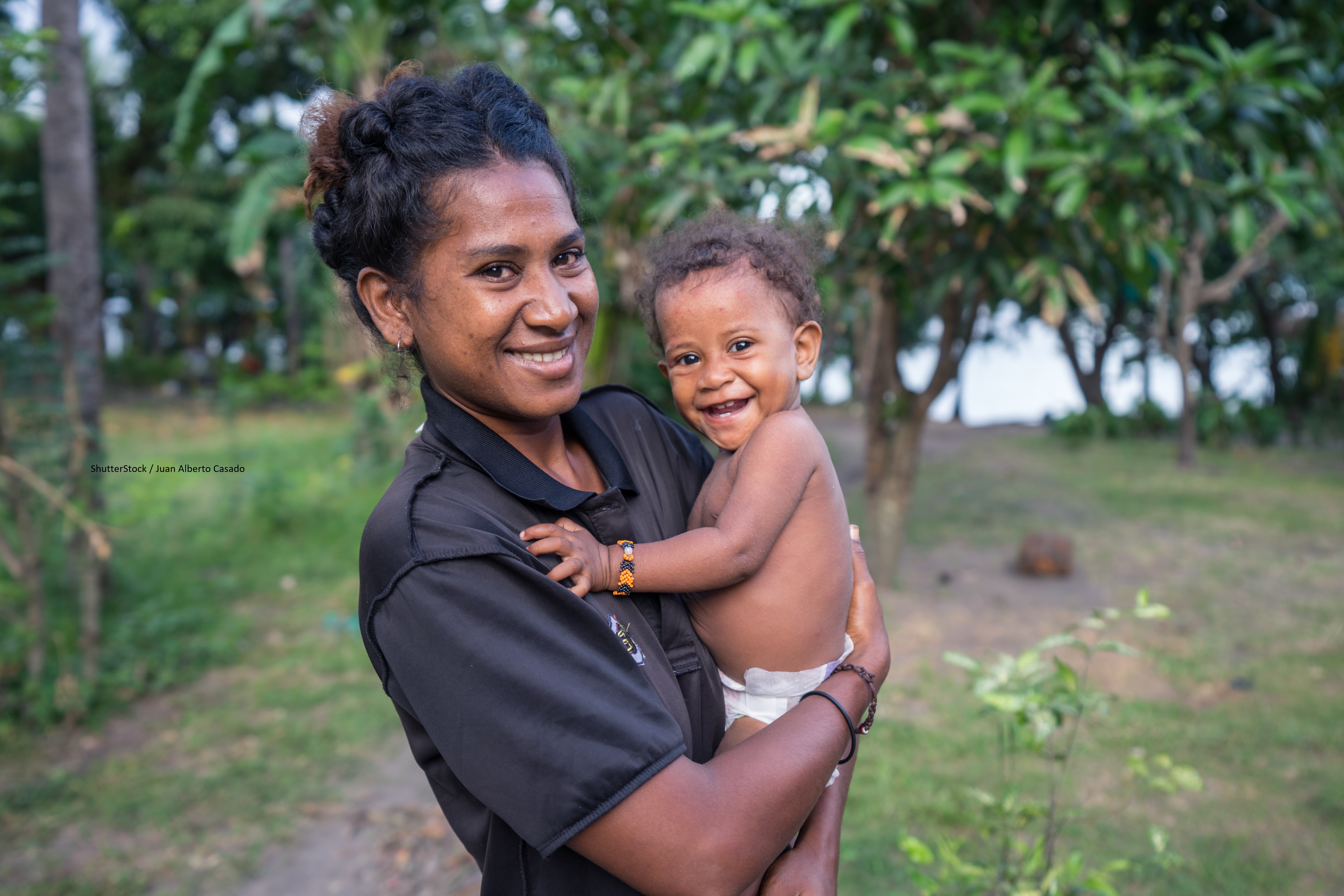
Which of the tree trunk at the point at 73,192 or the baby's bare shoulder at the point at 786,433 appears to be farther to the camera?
the tree trunk at the point at 73,192

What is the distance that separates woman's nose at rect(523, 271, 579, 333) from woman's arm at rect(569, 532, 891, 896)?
648mm

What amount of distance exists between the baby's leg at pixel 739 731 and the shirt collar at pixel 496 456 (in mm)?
480

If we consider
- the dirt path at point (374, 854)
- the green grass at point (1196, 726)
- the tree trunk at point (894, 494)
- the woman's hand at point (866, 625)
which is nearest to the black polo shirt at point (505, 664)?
the woman's hand at point (866, 625)

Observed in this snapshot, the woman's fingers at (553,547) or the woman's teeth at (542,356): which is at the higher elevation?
the woman's teeth at (542,356)

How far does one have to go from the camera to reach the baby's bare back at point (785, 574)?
1616 millimetres

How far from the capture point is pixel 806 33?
4.45m

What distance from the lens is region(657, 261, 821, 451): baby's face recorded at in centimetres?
178

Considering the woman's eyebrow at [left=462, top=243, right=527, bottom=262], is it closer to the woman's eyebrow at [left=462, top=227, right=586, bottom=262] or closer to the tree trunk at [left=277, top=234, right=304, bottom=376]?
the woman's eyebrow at [left=462, top=227, right=586, bottom=262]

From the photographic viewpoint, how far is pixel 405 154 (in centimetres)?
129

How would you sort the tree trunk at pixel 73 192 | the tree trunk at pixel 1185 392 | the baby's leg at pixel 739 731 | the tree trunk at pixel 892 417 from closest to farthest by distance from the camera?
the baby's leg at pixel 739 731 < the tree trunk at pixel 73 192 < the tree trunk at pixel 892 417 < the tree trunk at pixel 1185 392

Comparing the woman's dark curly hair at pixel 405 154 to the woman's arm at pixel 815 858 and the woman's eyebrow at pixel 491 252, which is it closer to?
the woman's eyebrow at pixel 491 252

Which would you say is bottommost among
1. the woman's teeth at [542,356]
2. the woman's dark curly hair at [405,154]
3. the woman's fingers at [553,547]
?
the woman's fingers at [553,547]

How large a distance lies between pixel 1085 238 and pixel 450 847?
395cm

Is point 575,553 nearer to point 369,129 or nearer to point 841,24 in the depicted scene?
point 369,129
